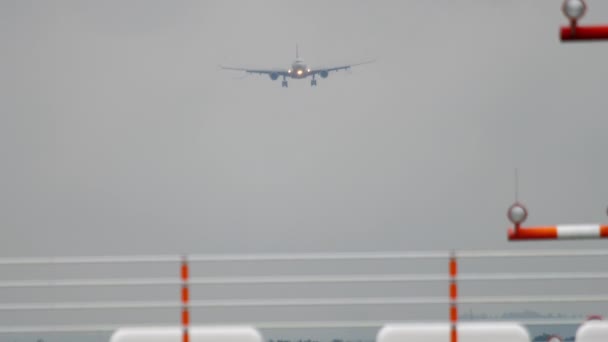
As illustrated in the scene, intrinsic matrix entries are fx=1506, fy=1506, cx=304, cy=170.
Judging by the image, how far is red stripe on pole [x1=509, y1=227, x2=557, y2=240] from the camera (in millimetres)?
8805

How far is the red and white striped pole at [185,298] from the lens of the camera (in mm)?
8750

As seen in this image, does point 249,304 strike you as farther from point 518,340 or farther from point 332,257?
point 518,340

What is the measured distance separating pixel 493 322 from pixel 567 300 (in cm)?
47

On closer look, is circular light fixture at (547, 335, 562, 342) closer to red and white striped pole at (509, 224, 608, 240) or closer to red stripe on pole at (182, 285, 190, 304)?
red and white striped pole at (509, 224, 608, 240)

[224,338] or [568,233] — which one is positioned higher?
[568,233]

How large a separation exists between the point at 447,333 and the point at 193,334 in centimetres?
148

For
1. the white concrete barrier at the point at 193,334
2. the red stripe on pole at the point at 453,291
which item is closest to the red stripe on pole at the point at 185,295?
the white concrete barrier at the point at 193,334

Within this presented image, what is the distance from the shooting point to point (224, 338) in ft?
28.5

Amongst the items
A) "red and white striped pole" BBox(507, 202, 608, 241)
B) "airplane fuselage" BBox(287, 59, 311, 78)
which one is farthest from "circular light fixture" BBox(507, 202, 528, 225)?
"airplane fuselage" BBox(287, 59, 311, 78)

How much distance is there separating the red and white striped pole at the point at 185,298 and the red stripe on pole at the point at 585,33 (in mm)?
2542

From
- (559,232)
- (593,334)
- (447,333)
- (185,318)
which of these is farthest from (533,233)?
(185,318)

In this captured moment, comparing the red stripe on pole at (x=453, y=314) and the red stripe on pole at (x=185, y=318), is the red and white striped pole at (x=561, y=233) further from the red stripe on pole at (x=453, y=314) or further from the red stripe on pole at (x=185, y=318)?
the red stripe on pole at (x=185, y=318)

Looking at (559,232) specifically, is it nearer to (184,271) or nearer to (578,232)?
(578,232)

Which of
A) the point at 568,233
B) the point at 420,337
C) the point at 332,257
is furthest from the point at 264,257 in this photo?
the point at 568,233
